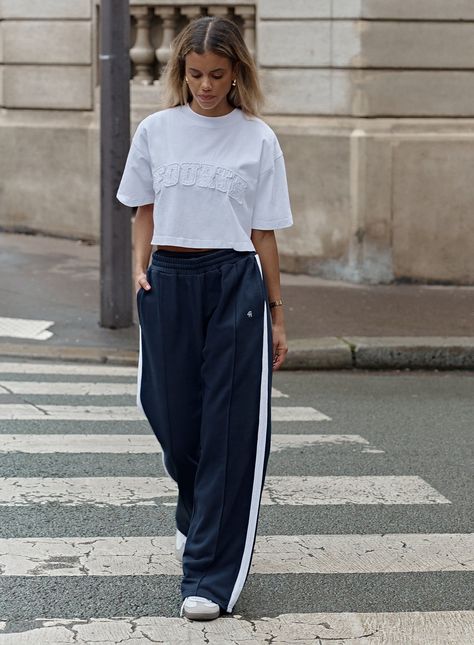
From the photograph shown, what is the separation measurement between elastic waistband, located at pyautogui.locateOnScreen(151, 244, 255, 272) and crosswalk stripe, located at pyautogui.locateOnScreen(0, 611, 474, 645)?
1145 millimetres

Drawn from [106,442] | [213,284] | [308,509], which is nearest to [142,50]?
[106,442]

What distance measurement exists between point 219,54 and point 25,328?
634 cm

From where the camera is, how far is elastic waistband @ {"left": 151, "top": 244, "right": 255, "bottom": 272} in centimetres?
444

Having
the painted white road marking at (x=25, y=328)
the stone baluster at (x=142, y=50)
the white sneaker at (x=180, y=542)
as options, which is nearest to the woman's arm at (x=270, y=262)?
the white sneaker at (x=180, y=542)

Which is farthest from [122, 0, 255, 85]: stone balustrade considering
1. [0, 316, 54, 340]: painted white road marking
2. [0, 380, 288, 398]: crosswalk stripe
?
[0, 380, 288, 398]: crosswalk stripe

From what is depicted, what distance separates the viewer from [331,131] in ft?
42.3

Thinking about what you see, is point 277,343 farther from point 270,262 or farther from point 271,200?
point 271,200

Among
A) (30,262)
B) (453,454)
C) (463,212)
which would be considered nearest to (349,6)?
(463,212)

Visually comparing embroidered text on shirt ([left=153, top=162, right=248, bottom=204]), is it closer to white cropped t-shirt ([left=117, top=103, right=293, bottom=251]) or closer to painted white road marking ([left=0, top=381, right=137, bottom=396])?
white cropped t-shirt ([left=117, top=103, right=293, bottom=251])

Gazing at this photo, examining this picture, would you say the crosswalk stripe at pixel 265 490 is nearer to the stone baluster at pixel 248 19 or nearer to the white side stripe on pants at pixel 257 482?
the white side stripe on pants at pixel 257 482

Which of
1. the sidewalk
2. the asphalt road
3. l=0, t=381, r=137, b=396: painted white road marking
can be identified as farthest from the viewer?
the sidewalk

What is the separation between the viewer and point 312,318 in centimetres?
1112

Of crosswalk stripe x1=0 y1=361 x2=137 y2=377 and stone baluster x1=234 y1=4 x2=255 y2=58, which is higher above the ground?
stone baluster x1=234 y1=4 x2=255 y2=58

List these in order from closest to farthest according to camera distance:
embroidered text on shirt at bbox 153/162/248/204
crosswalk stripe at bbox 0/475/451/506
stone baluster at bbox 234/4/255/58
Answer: embroidered text on shirt at bbox 153/162/248/204
crosswalk stripe at bbox 0/475/451/506
stone baluster at bbox 234/4/255/58
